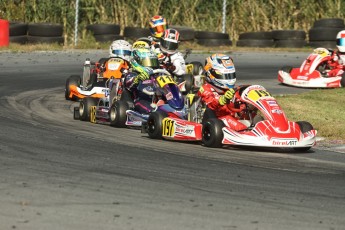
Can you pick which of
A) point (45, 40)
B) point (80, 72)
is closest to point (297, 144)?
point (80, 72)

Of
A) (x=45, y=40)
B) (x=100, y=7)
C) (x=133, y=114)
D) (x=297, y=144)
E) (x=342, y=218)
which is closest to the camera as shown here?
(x=342, y=218)

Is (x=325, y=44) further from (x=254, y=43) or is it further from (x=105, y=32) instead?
(x=105, y=32)

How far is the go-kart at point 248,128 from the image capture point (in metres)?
10.1

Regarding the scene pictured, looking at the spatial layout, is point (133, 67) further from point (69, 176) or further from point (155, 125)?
point (69, 176)

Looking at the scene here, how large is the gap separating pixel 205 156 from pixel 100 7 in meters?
16.6

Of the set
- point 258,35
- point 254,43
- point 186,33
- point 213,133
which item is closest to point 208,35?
point 186,33

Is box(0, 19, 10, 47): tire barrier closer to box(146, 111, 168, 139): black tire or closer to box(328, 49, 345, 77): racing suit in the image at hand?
box(328, 49, 345, 77): racing suit

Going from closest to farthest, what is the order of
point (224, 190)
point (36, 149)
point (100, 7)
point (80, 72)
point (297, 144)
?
point (224, 190) < point (36, 149) < point (297, 144) < point (80, 72) < point (100, 7)

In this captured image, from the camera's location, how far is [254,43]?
2553cm

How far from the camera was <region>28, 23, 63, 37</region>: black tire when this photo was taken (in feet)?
74.4

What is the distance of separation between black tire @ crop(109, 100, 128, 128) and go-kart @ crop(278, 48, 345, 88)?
20.9ft

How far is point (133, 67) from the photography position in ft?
42.0

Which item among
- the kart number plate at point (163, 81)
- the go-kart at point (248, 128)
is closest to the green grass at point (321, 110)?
the go-kart at point (248, 128)

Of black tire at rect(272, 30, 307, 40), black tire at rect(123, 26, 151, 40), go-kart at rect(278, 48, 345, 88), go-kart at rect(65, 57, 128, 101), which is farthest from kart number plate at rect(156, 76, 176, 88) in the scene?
black tire at rect(272, 30, 307, 40)
